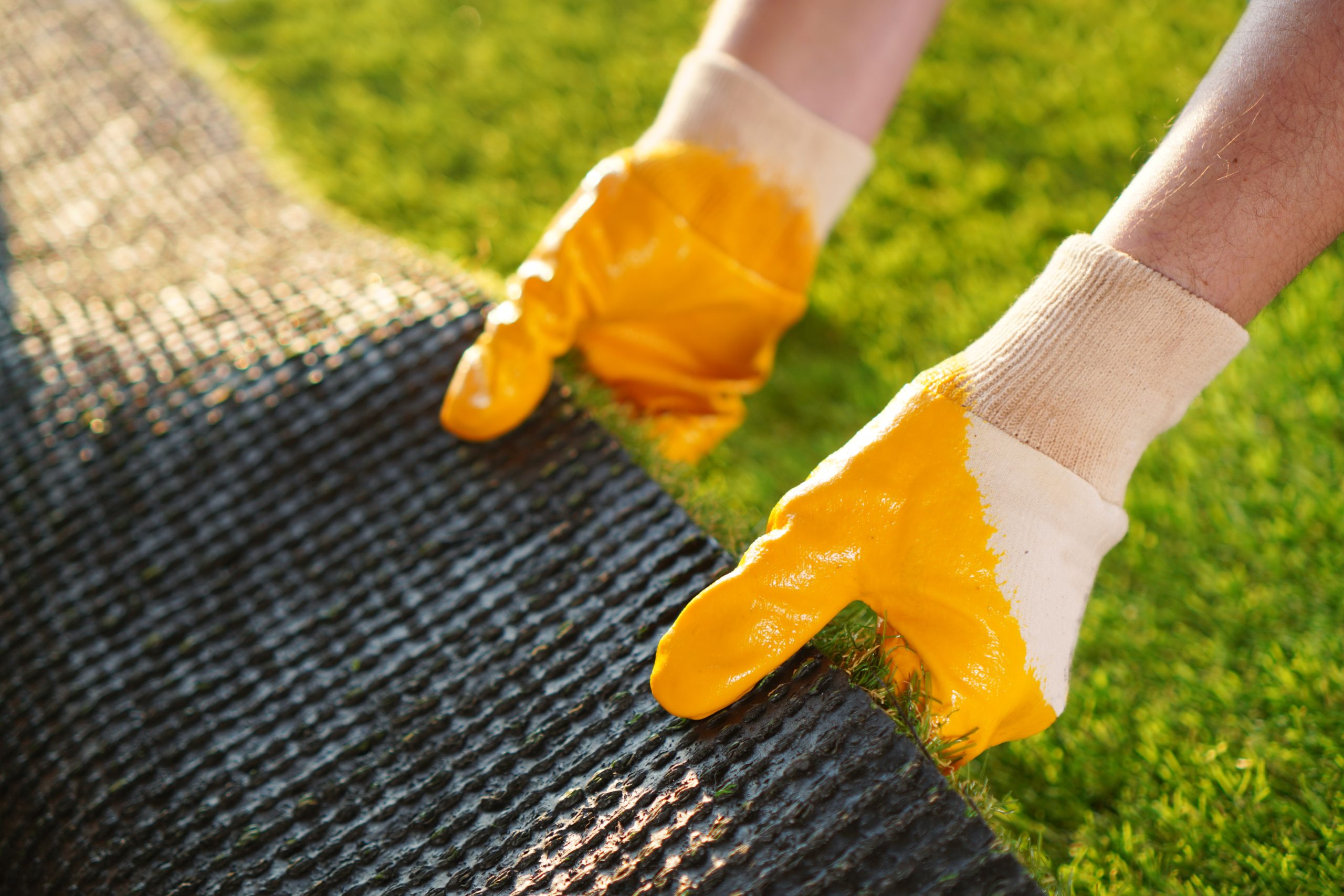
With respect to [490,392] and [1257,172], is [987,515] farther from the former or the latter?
[490,392]

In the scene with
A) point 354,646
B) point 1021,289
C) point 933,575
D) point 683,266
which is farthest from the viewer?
point 1021,289

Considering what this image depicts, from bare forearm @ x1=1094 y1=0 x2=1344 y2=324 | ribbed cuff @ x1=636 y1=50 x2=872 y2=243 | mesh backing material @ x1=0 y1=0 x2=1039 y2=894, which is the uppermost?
bare forearm @ x1=1094 y1=0 x2=1344 y2=324

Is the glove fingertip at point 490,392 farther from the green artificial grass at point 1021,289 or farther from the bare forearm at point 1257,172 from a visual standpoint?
the bare forearm at point 1257,172

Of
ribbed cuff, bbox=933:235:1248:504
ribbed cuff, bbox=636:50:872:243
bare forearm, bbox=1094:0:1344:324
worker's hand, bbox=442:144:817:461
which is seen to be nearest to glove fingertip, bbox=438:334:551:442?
worker's hand, bbox=442:144:817:461

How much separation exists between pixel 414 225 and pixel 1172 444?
1665 mm

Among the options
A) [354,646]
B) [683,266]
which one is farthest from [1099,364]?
[354,646]

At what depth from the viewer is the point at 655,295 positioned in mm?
1398

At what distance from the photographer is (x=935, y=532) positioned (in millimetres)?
928

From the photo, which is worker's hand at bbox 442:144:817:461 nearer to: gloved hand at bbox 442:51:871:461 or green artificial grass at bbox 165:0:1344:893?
gloved hand at bbox 442:51:871:461

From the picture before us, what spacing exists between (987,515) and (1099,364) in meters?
0.21

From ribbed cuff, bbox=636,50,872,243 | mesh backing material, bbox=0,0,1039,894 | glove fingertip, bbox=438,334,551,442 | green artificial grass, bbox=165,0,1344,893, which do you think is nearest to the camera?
mesh backing material, bbox=0,0,1039,894

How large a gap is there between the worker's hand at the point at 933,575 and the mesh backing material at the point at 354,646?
0.25 ft

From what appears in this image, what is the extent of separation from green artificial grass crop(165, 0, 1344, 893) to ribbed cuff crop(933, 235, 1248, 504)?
13.1 inches

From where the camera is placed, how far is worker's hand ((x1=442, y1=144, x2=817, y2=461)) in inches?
50.9
